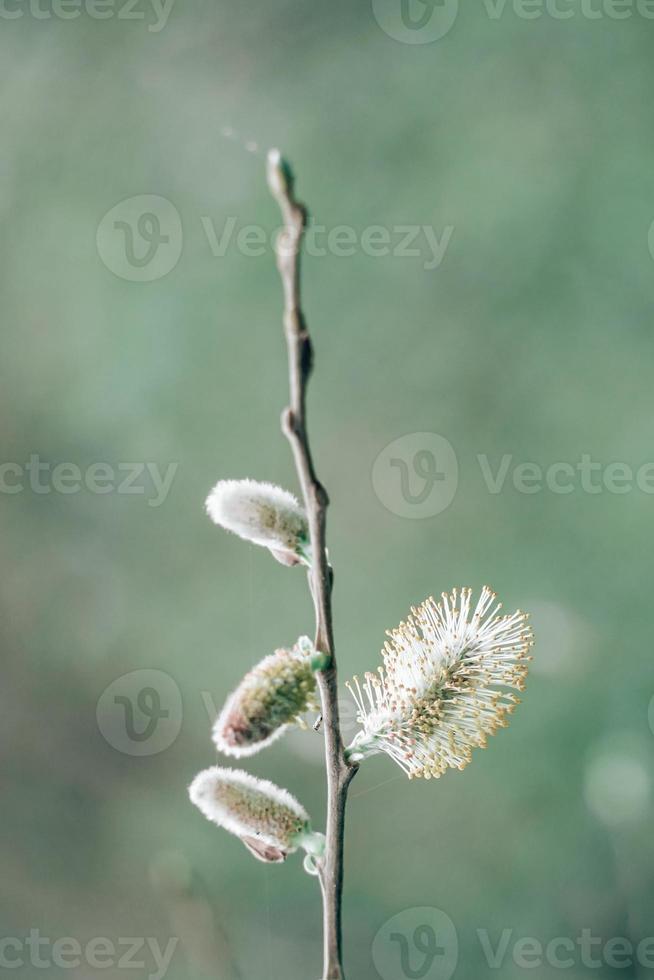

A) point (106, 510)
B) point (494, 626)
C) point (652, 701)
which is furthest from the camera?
point (106, 510)

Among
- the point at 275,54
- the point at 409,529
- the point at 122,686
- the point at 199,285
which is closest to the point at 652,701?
the point at 409,529

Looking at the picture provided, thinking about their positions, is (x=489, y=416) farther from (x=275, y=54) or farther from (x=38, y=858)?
(x=38, y=858)

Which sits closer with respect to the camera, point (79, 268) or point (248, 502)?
point (248, 502)

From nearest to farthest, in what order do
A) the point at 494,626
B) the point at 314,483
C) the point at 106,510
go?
the point at 314,483 < the point at 494,626 < the point at 106,510
